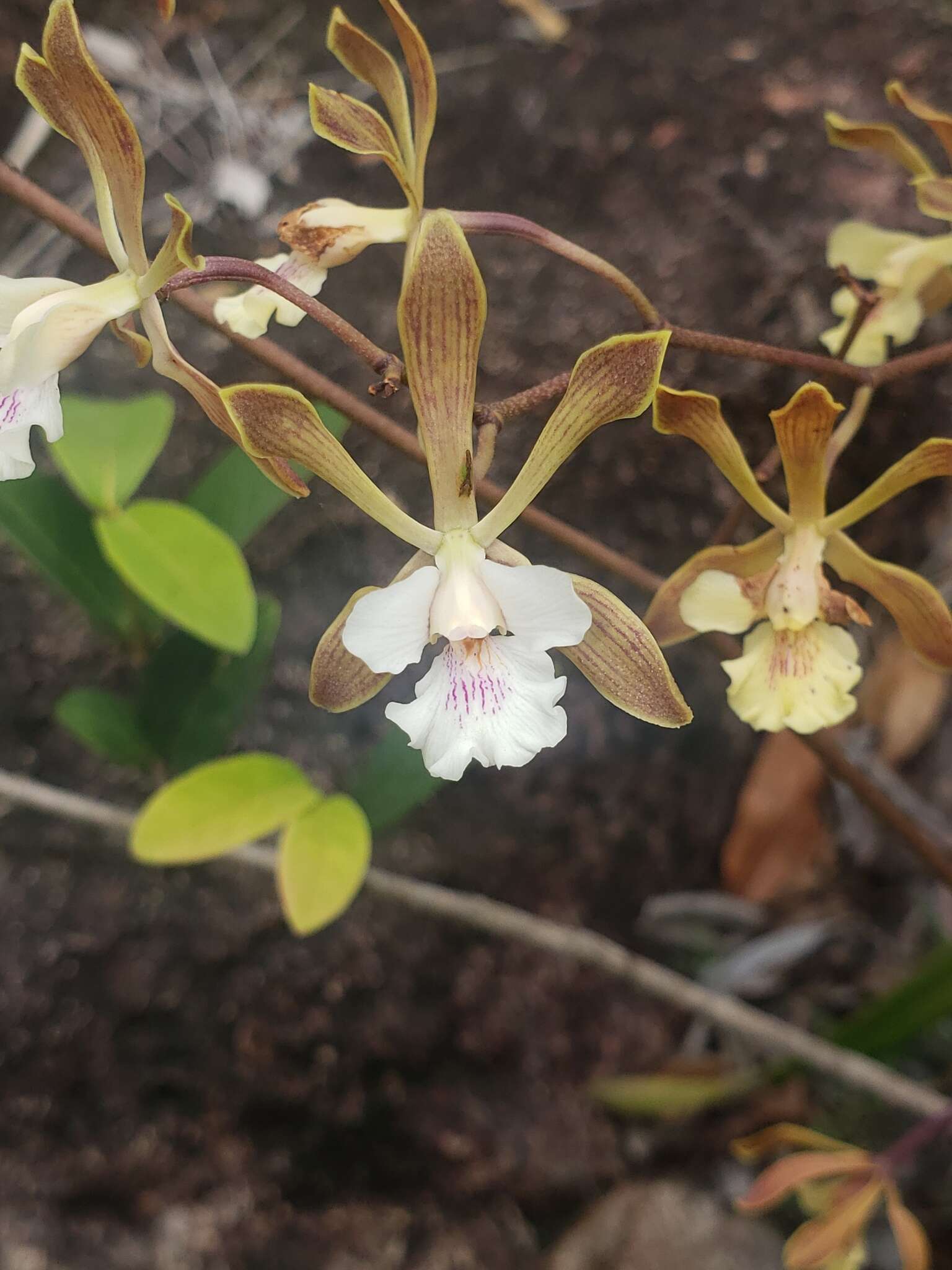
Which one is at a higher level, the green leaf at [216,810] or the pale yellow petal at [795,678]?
the pale yellow petal at [795,678]

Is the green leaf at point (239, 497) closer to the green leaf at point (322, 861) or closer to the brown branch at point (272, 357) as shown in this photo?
the brown branch at point (272, 357)

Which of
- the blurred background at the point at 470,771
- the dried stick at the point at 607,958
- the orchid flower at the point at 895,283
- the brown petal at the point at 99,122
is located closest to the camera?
the brown petal at the point at 99,122

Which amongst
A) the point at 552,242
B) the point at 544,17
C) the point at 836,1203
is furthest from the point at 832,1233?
the point at 544,17

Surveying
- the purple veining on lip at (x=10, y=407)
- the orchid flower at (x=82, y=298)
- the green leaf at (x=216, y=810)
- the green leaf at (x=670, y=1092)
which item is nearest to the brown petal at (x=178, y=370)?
the orchid flower at (x=82, y=298)

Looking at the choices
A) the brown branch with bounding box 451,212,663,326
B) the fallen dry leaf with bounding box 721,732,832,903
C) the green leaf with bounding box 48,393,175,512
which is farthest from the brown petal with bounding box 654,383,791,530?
the fallen dry leaf with bounding box 721,732,832,903

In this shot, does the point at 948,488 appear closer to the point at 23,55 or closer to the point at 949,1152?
the point at 949,1152

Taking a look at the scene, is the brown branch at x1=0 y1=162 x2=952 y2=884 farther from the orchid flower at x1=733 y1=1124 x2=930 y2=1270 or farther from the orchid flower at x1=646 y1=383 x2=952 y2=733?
the orchid flower at x1=733 y1=1124 x2=930 y2=1270
